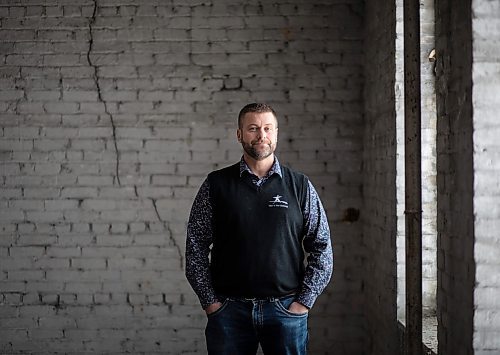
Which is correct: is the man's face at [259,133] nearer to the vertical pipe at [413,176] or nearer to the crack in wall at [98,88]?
the vertical pipe at [413,176]

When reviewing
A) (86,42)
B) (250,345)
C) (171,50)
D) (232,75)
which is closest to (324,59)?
(232,75)

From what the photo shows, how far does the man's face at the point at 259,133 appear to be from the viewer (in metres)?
2.55

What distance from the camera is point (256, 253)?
2.54 metres

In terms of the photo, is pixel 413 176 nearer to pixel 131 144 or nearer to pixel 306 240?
pixel 306 240

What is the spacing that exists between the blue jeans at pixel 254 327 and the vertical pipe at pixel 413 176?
69 centimetres

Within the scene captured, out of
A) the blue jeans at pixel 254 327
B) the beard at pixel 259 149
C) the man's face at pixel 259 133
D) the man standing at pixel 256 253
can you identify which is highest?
the man's face at pixel 259 133

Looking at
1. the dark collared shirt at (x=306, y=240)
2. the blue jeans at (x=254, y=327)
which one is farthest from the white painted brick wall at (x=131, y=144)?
the blue jeans at (x=254, y=327)

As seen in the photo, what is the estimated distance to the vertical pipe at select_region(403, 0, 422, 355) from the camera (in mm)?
2957

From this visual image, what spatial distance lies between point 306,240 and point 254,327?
419 millimetres

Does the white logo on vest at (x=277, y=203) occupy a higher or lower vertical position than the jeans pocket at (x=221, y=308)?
higher

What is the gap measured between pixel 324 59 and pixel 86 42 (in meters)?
1.54

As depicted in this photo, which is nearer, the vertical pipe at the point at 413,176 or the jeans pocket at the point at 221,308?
the jeans pocket at the point at 221,308

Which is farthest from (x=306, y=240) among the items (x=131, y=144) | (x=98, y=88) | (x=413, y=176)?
(x=98, y=88)

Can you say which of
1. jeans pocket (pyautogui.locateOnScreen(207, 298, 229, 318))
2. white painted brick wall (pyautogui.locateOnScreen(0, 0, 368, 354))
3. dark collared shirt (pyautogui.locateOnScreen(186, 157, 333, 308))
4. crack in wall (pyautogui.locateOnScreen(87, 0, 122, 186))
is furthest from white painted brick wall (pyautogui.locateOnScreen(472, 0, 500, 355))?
crack in wall (pyautogui.locateOnScreen(87, 0, 122, 186))
